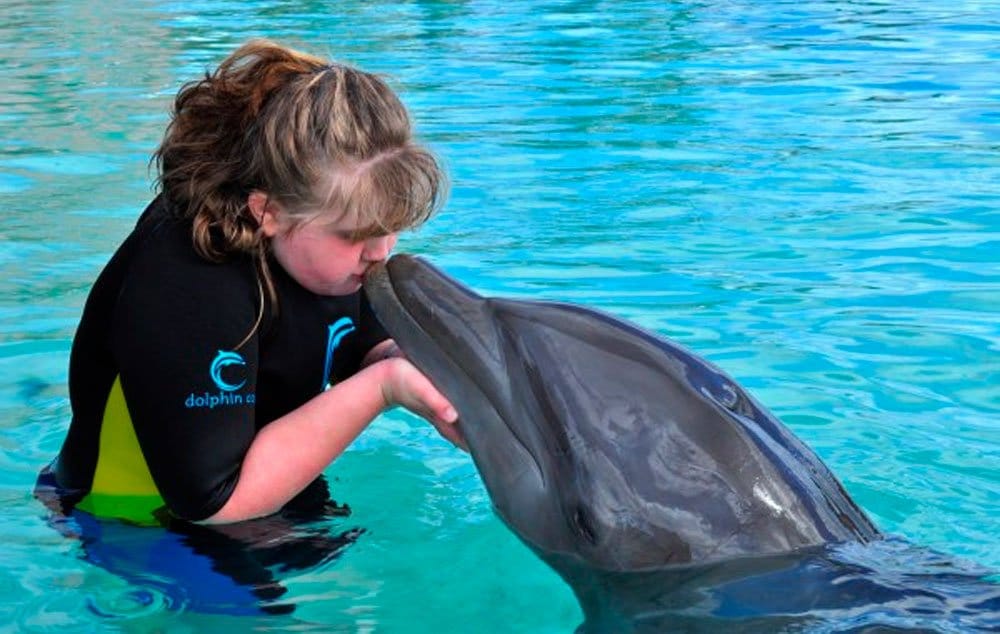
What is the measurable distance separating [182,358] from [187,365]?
24mm

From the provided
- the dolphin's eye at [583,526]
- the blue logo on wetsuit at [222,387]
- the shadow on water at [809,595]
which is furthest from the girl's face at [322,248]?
the shadow on water at [809,595]

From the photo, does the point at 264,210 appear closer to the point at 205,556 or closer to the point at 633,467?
the point at 205,556

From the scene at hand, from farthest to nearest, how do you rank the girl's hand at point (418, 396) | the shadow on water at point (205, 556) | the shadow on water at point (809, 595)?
the shadow on water at point (205, 556) → the girl's hand at point (418, 396) → the shadow on water at point (809, 595)

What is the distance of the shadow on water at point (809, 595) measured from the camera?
3840 millimetres

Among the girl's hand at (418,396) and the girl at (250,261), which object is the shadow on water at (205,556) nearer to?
the girl at (250,261)

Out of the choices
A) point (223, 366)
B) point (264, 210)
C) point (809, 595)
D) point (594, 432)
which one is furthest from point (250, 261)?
point (809, 595)

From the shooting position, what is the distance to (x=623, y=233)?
9.38 meters

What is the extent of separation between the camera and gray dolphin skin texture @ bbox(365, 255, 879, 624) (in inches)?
159

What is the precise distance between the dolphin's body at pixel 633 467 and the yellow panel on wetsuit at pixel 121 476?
1.11m

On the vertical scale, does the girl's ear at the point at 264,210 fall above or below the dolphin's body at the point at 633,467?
above

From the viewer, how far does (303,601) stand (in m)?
5.12

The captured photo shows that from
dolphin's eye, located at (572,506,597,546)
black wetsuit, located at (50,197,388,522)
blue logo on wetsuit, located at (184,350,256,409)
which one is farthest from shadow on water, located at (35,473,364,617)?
dolphin's eye, located at (572,506,597,546)

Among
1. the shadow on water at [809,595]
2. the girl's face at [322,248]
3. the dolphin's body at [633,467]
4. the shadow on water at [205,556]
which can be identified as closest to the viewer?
the shadow on water at [809,595]

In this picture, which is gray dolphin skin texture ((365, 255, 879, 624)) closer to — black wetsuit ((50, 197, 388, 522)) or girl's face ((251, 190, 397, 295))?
girl's face ((251, 190, 397, 295))
